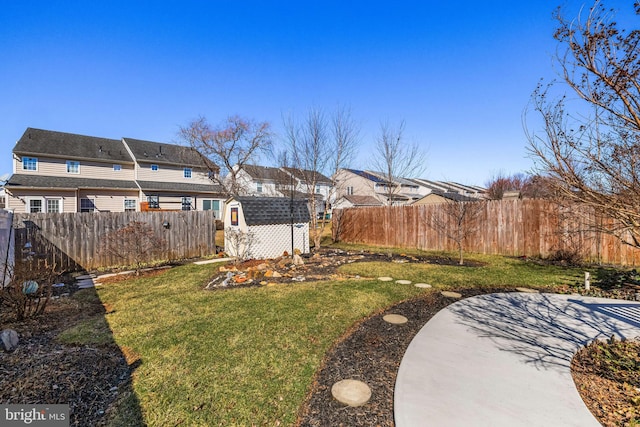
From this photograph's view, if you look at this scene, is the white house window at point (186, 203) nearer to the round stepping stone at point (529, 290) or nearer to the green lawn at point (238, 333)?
the green lawn at point (238, 333)

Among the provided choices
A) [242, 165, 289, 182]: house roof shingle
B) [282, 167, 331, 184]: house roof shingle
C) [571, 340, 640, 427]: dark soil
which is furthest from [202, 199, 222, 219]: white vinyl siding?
[571, 340, 640, 427]: dark soil

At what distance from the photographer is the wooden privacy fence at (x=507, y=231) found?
8.59 meters

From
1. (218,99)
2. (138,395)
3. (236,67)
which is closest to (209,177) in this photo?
(218,99)

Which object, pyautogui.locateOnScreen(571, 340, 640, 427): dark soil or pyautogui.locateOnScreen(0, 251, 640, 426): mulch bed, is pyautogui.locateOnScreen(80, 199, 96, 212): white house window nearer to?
pyautogui.locateOnScreen(0, 251, 640, 426): mulch bed

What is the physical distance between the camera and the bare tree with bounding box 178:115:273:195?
74.2 ft

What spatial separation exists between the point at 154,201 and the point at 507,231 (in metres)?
22.5

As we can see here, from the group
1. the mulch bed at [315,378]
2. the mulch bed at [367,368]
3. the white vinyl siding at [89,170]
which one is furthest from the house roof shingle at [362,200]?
the mulch bed at [315,378]

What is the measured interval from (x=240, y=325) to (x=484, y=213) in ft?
34.4

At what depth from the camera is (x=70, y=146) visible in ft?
66.4

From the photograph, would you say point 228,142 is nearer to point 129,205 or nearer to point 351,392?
point 129,205

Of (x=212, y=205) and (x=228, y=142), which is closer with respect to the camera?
(x=228, y=142)

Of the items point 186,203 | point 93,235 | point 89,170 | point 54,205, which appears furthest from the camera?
point 186,203

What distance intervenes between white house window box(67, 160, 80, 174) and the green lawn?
18.1 meters

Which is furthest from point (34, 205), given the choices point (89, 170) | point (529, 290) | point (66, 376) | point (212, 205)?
point (529, 290)
